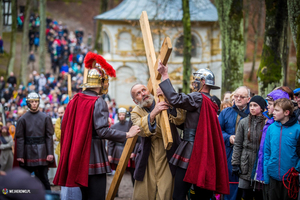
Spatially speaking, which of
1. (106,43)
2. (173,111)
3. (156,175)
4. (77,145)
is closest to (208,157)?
(173,111)

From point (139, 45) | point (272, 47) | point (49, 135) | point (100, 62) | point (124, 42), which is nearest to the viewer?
point (100, 62)

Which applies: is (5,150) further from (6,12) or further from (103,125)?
(6,12)

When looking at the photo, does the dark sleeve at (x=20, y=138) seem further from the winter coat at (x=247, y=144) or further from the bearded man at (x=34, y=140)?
the winter coat at (x=247, y=144)

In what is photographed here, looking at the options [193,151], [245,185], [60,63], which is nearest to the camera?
[193,151]

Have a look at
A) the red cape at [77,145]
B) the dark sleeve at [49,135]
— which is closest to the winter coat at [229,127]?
the red cape at [77,145]

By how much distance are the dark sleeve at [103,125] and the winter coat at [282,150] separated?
6.18 feet

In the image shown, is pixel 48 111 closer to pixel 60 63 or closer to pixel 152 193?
pixel 152 193

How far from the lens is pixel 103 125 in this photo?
464cm

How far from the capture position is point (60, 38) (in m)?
31.7

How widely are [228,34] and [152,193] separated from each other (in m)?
6.13

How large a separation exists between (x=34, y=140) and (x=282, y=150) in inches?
180

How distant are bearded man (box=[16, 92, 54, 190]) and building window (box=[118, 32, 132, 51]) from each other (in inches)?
768

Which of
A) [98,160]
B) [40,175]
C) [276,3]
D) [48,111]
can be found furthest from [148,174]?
[48,111]

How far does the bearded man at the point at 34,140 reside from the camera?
7.03 m
